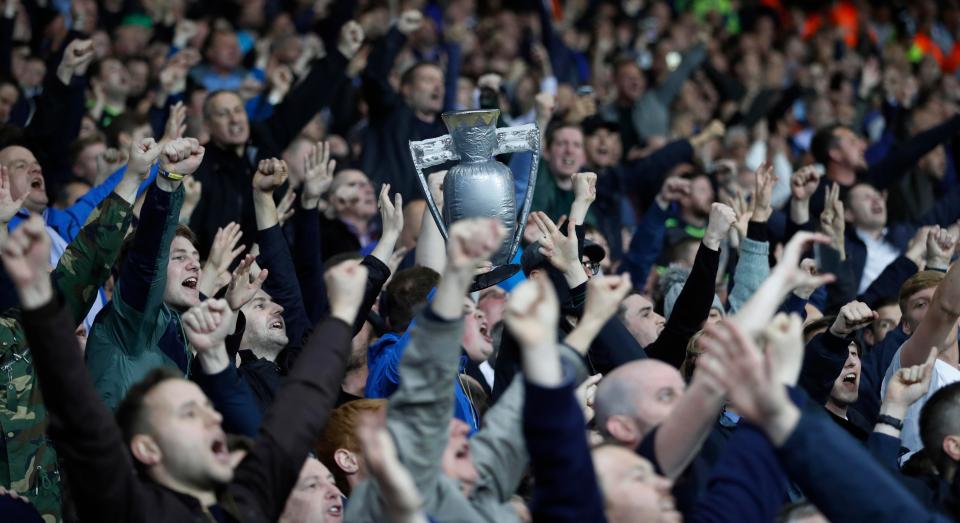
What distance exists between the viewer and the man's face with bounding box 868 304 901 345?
697 cm

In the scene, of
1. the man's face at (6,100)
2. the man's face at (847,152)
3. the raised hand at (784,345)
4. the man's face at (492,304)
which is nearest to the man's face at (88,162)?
the man's face at (6,100)

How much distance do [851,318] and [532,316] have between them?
77.9 inches

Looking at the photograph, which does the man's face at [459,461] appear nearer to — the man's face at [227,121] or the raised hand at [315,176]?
the raised hand at [315,176]

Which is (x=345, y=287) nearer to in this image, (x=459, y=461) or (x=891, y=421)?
(x=459, y=461)

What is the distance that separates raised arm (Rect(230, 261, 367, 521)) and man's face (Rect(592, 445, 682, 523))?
31.2 inches

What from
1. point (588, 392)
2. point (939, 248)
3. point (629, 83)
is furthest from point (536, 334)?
point (629, 83)

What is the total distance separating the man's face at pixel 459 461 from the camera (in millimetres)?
3795

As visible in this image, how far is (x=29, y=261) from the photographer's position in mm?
3387

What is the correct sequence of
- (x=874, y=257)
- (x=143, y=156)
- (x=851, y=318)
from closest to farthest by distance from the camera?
(x=851, y=318)
(x=143, y=156)
(x=874, y=257)

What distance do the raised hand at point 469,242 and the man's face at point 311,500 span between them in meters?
1.15

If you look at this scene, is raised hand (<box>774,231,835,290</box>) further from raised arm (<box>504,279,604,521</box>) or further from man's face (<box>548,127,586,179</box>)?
man's face (<box>548,127,586,179</box>)

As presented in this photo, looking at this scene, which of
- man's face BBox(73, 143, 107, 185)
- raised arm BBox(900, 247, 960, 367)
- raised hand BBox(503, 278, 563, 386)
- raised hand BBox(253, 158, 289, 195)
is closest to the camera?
raised hand BBox(503, 278, 563, 386)

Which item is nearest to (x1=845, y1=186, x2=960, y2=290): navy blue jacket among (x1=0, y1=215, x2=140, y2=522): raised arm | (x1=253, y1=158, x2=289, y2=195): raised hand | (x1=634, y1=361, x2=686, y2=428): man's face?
(x1=253, y1=158, x2=289, y2=195): raised hand

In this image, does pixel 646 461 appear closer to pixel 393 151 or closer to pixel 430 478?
pixel 430 478
